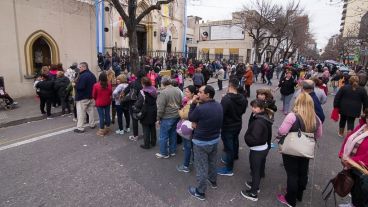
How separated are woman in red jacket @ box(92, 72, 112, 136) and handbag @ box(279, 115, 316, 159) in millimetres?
4489

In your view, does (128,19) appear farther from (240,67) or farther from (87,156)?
(87,156)

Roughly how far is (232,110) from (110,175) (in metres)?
2.41

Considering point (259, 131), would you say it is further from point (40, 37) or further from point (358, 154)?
point (40, 37)

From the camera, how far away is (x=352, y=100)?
21.2 ft

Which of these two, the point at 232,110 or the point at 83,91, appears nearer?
the point at 232,110

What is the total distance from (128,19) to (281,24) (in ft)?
86.3

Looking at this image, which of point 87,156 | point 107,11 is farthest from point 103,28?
point 87,156

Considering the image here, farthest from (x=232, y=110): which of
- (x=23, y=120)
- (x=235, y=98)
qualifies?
(x=23, y=120)

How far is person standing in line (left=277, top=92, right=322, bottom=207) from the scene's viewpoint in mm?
3342

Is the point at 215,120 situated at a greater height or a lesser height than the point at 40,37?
lesser

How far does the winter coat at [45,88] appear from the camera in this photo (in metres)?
7.73

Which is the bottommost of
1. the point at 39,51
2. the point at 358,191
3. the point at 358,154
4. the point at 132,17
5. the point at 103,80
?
the point at 358,191

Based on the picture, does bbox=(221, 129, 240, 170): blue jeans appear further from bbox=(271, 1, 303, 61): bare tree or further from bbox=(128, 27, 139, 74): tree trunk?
bbox=(271, 1, 303, 61): bare tree

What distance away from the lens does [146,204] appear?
3.61m
